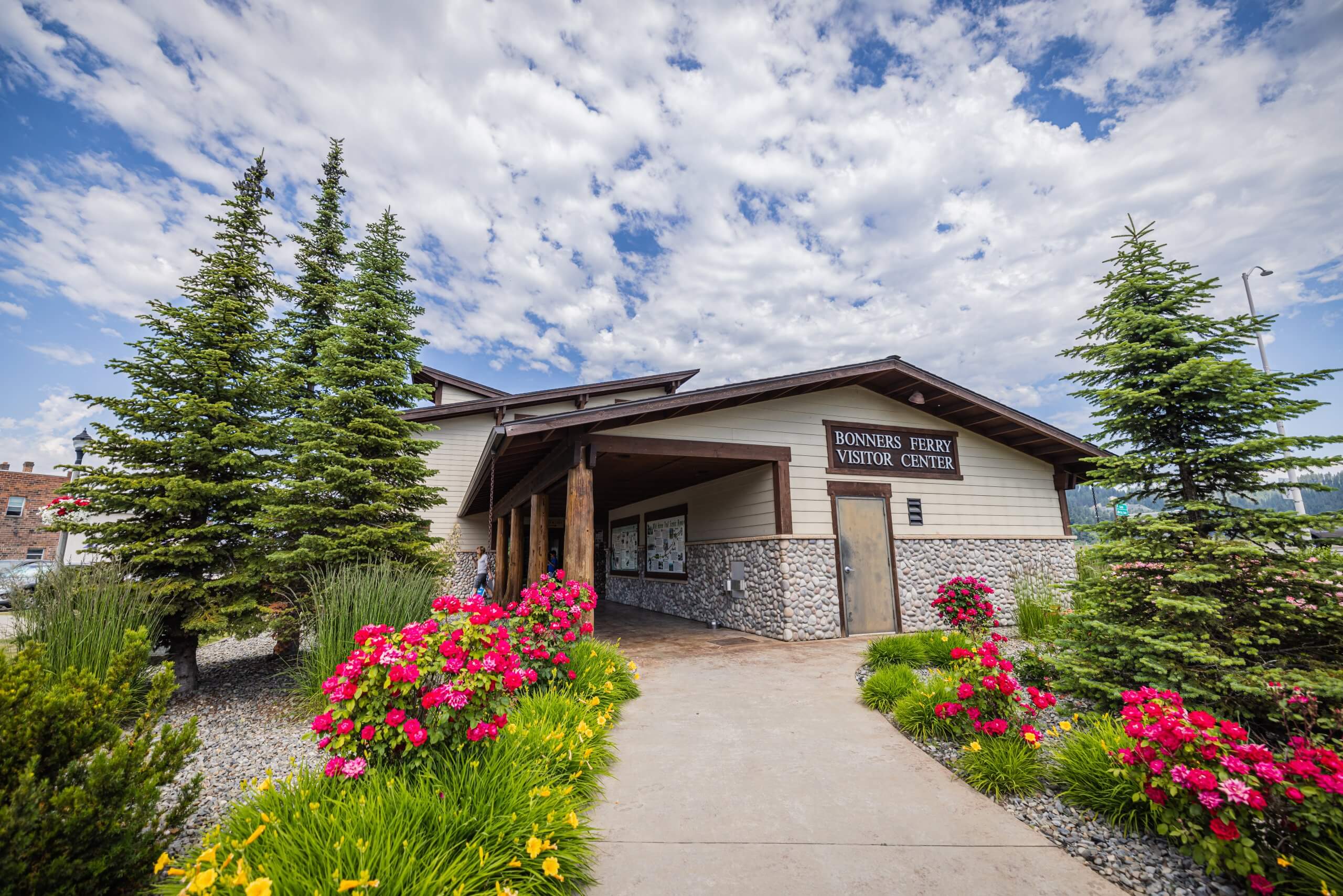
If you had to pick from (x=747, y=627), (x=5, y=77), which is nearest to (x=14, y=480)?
(x=5, y=77)

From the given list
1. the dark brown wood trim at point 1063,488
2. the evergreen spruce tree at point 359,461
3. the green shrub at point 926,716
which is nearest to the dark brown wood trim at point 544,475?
the evergreen spruce tree at point 359,461

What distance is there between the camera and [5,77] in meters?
6.41

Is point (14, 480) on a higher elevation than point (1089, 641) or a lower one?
higher

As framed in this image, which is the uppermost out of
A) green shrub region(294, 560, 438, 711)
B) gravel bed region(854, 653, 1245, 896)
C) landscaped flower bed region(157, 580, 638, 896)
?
green shrub region(294, 560, 438, 711)

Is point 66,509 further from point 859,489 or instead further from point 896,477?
point 896,477

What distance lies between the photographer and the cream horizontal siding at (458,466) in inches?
546

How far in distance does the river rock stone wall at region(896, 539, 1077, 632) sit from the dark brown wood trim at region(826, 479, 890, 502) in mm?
891

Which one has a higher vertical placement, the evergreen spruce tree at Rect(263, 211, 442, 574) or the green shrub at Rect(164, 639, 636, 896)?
the evergreen spruce tree at Rect(263, 211, 442, 574)

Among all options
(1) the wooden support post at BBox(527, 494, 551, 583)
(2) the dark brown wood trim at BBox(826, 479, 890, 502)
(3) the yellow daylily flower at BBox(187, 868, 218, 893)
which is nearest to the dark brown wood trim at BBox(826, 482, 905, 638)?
(2) the dark brown wood trim at BBox(826, 479, 890, 502)

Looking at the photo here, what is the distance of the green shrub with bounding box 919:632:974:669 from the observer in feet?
18.3

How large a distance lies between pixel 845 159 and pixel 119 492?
1155 centimetres

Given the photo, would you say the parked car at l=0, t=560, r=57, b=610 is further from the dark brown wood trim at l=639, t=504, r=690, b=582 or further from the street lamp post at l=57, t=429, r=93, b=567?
the dark brown wood trim at l=639, t=504, r=690, b=582

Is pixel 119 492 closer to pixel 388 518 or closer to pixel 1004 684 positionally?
pixel 388 518

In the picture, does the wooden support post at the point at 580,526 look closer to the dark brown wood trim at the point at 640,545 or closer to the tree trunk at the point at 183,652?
the tree trunk at the point at 183,652
